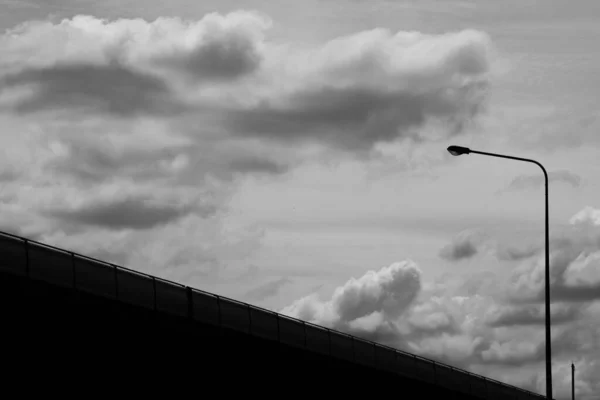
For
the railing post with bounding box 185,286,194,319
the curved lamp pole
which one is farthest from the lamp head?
the railing post with bounding box 185,286,194,319

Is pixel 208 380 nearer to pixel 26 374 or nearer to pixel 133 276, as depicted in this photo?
pixel 133 276

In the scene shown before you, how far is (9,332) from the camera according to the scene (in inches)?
1186

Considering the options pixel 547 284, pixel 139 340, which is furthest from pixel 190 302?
pixel 547 284

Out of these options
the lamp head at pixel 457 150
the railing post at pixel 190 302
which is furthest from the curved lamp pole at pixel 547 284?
the railing post at pixel 190 302

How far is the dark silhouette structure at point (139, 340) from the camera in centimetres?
3055

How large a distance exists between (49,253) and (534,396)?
136ft

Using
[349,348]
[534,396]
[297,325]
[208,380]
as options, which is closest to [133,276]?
[208,380]

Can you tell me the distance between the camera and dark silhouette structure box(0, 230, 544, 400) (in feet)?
100

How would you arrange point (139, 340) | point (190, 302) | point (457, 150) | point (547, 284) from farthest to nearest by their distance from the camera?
point (190, 302) → point (139, 340) → point (457, 150) → point (547, 284)

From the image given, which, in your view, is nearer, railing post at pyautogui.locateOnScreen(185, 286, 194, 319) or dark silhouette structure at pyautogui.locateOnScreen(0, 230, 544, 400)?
dark silhouette structure at pyautogui.locateOnScreen(0, 230, 544, 400)

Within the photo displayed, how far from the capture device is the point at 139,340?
34.5m

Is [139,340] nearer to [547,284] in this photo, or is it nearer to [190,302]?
[190,302]

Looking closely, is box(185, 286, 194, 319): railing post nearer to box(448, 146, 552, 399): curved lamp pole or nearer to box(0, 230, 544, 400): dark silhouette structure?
box(0, 230, 544, 400): dark silhouette structure

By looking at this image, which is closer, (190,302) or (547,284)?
(547,284)
